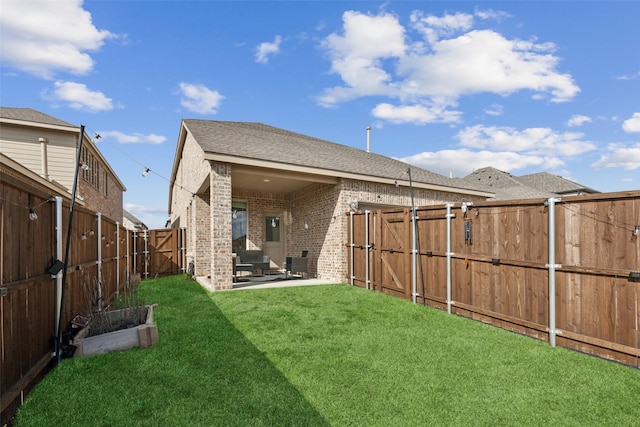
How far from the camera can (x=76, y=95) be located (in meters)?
8.45

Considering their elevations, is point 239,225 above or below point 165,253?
above

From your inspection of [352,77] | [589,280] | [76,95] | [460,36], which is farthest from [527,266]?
[76,95]

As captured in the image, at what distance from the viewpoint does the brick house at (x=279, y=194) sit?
912 cm

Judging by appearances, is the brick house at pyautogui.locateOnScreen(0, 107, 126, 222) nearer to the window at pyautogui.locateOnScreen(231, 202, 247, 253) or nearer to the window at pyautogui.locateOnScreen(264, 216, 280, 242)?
the window at pyautogui.locateOnScreen(231, 202, 247, 253)

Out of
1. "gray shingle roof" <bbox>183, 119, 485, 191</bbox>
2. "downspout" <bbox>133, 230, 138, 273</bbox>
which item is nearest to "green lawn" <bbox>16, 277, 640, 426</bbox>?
"gray shingle roof" <bbox>183, 119, 485, 191</bbox>

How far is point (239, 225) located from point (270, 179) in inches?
128

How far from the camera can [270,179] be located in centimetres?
1116

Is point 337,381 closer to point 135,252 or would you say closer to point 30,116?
point 135,252

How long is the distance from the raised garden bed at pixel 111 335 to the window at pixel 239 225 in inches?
319

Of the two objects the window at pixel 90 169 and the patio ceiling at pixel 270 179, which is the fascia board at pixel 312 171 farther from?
the window at pixel 90 169

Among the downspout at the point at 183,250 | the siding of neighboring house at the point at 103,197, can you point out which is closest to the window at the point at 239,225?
the downspout at the point at 183,250

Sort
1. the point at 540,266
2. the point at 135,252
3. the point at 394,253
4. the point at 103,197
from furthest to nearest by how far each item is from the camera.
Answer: the point at 103,197, the point at 135,252, the point at 394,253, the point at 540,266

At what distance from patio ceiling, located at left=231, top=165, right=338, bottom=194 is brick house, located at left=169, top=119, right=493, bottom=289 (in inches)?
1.2

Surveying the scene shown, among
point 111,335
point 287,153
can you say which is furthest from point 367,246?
point 111,335
